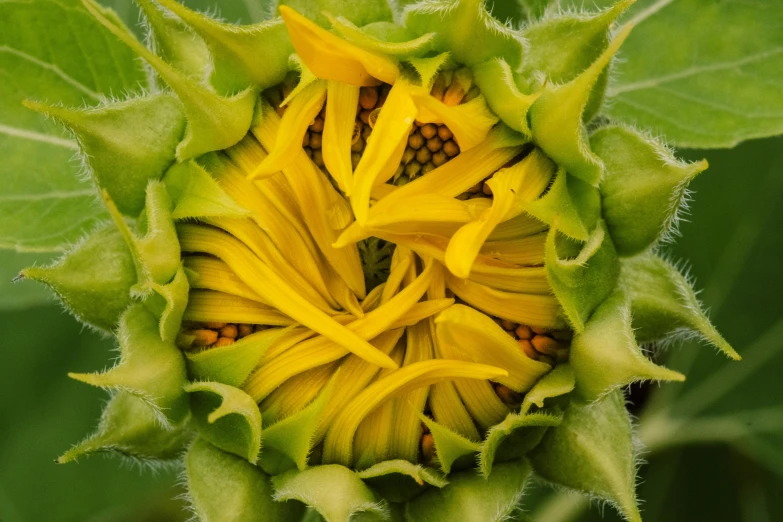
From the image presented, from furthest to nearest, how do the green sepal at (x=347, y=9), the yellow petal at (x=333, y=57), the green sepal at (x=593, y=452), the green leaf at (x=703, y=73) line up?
the green leaf at (x=703, y=73) → the green sepal at (x=347, y=9) → the green sepal at (x=593, y=452) → the yellow petal at (x=333, y=57)

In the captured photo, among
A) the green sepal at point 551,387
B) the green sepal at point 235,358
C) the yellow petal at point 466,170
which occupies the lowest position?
the green sepal at point 551,387

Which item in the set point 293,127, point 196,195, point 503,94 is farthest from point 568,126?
point 196,195

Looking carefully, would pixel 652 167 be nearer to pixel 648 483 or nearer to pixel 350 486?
pixel 350 486

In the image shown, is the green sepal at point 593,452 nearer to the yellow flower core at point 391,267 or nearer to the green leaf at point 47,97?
the yellow flower core at point 391,267

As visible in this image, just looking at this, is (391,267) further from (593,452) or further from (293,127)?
(593,452)

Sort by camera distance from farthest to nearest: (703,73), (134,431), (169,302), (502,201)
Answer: (703,73)
(134,431)
(169,302)
(502,201)

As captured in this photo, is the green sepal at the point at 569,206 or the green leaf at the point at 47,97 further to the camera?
the green leaf at the point at 47,97

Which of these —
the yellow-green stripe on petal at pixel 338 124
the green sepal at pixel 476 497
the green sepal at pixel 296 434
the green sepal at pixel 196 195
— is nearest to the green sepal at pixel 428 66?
the yellow-green stripe on petal at pixel 338 124
